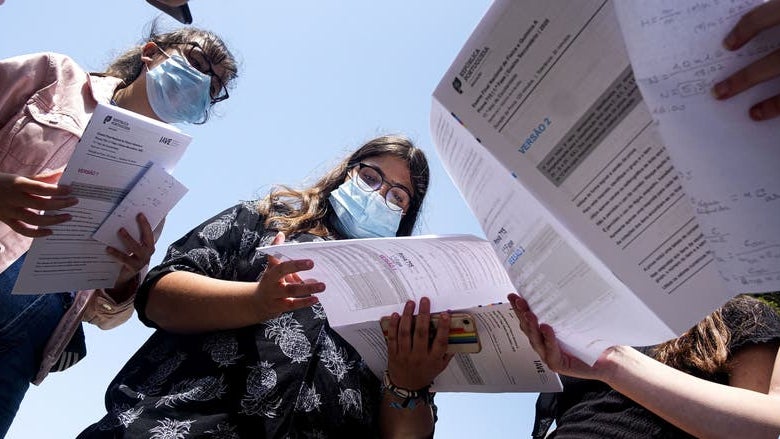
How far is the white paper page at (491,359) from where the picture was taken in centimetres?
147

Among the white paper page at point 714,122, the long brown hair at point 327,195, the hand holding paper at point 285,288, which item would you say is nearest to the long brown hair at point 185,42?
the long brown hair at point 327,195

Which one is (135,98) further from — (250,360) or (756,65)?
(756,65)

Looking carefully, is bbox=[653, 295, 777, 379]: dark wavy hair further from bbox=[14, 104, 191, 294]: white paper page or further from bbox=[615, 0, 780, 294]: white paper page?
bbox=[14, 104, 191, 294]: white paper page

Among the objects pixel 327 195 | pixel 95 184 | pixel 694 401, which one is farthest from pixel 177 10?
pixel 694 401

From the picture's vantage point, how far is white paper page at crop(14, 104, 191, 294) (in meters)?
1.60

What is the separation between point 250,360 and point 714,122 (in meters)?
1.28

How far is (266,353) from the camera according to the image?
5.43 ft

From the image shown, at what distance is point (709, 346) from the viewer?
1574 mm

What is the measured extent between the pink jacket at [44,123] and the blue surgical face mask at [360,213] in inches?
31.3

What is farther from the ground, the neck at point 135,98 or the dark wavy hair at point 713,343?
the dark wavy hair at point 713,343

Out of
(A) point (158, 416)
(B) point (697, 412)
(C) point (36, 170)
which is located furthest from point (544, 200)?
(C) point (36, 170)

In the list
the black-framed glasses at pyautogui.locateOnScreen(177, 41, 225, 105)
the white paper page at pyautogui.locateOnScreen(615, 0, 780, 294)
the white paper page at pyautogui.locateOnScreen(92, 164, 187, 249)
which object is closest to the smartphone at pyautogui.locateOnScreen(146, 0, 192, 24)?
the white paper page at pyautogui.locateOnScreen(92, 164, 187, 249)

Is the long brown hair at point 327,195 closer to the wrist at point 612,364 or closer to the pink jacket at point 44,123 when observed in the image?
the pink jacket at point 44,123

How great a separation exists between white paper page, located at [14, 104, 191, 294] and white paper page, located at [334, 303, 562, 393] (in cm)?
75
